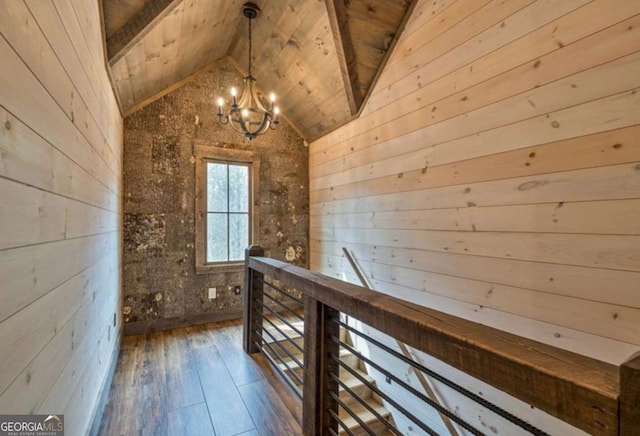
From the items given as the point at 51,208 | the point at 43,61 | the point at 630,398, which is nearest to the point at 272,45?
the point at 43,61

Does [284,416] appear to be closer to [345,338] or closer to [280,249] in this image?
[345,338]

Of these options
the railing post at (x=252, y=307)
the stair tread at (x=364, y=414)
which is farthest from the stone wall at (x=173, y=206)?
the stair tread at (x=364, y=414)

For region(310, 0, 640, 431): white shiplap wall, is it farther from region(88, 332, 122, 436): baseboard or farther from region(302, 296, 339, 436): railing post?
region(88, 332, 122, 436): baseboard

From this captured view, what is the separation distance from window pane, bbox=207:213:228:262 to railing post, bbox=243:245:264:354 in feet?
4.27

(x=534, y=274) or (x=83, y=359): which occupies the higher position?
(x=534, y=274)

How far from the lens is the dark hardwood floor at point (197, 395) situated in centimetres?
174

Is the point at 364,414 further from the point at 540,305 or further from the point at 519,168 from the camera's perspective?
the point at 519,168

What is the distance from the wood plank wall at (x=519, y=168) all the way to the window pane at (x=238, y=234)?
6.27ft

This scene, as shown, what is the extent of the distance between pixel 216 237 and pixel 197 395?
6.78ft

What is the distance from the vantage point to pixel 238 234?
3.95 m

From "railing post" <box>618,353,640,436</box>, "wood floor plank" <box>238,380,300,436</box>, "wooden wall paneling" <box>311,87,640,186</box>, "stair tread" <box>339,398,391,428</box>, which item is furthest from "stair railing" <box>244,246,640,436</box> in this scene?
"stair tread" <box>339,398,391,428</box>

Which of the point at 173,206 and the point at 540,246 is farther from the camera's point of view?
the point at 173,206

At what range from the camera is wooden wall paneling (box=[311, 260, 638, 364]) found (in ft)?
4.54

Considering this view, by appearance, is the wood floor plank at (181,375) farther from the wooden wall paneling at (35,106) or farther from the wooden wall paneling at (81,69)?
the wooden wall paneling at (81,69)
